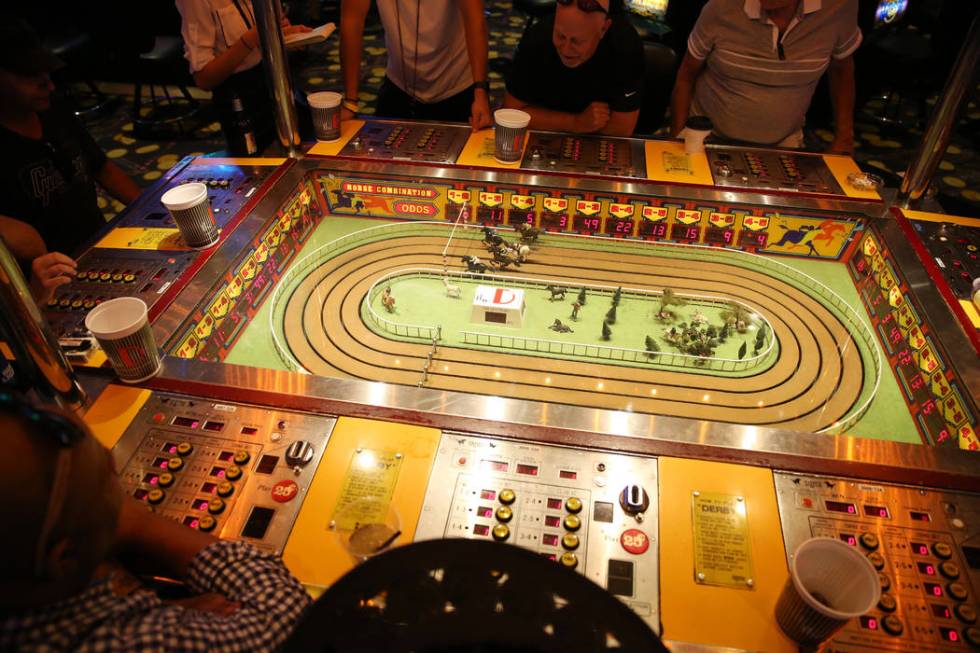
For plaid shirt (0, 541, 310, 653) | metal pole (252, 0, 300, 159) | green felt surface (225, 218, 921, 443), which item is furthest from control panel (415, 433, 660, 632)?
metal pole (252, 0, 300, 159)

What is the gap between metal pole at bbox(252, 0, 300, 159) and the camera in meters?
2.59

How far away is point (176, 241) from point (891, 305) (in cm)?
289

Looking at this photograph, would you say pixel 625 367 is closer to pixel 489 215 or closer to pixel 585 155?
pixel 489 215

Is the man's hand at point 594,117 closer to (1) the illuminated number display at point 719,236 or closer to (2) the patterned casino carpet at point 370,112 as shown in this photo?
(1) the illuminated number display at point 719,236

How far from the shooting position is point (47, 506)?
82cm

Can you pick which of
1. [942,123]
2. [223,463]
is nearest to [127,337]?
[223,463]

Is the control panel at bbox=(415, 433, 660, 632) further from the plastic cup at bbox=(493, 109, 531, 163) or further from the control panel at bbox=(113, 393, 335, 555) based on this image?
the plastic cup at bbox=(493, 109, 531, 163)

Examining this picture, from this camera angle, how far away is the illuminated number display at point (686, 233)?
9.07 feet

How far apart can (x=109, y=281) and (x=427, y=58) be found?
2.30 m

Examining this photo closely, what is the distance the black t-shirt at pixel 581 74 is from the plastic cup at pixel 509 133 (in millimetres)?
594

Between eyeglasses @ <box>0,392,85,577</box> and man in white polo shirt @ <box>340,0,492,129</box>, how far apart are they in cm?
274

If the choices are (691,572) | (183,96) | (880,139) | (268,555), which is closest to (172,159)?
(183,96)

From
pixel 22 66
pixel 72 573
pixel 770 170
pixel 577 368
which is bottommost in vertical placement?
pixel 577 368

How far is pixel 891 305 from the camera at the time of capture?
230cm
